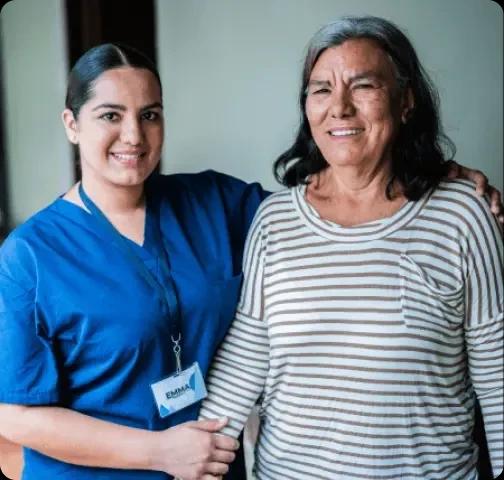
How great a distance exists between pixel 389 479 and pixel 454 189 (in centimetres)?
50

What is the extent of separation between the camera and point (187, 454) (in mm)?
1086

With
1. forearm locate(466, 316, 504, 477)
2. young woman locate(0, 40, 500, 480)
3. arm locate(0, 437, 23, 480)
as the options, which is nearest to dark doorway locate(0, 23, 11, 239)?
young woman locate(0, 40, 500, 480)

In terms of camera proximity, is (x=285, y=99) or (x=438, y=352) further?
(x=285, y=99)

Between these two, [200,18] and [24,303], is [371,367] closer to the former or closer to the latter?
[24,303]

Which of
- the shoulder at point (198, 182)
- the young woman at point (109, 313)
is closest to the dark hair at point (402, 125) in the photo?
the shoulder at point (198, 182)

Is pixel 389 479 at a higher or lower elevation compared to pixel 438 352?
lower

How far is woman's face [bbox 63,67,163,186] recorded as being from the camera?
1.06 metres

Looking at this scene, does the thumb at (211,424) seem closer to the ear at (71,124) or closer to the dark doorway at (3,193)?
the ear at (71,124)

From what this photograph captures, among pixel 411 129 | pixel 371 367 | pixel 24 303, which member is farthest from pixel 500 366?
pixel 24 303

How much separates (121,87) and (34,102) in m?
0.57

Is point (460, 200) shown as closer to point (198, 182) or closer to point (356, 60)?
point (356, 60)

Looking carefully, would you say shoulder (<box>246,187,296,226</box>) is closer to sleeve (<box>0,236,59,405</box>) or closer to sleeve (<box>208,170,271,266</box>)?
sleeve (<box>208,170,271,266</box>)

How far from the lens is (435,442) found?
1028 mm

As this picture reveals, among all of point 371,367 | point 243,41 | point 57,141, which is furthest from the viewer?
point 57,141
